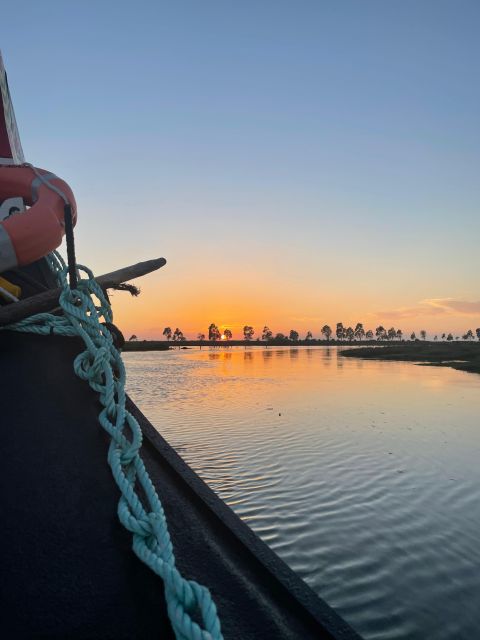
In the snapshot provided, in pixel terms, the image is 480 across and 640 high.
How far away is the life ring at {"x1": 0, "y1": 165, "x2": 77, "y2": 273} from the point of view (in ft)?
8.05

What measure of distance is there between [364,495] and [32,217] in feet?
21.3

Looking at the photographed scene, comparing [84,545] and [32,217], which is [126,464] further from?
[32,217]

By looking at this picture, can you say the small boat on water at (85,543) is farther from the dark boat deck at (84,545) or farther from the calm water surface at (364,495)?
the calm water surface at (364,495)

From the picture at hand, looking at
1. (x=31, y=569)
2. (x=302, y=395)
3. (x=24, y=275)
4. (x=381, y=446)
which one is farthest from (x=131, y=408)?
(x=302, y=395)

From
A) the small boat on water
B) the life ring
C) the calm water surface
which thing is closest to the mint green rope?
the small boat on water

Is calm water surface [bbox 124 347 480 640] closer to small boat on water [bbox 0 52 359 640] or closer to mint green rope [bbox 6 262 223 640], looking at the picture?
small boat on water [bbox 0 52 359 640]

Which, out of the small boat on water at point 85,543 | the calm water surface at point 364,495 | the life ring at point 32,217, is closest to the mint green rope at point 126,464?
the small boat on water at point 85,543

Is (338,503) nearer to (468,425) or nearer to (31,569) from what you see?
(31,569)

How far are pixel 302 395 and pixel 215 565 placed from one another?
59.5 feet

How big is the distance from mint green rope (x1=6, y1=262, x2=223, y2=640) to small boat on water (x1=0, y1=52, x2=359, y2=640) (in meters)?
0.08

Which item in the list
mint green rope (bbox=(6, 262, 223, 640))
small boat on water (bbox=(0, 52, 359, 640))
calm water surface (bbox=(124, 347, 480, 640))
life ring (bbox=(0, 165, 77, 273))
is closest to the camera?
mint green rope (bbox=(6, 262, 223, 640))

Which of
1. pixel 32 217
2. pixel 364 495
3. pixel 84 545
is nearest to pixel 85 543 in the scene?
pixel 84 545

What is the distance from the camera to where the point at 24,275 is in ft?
10.4

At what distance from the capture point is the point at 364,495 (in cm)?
696
